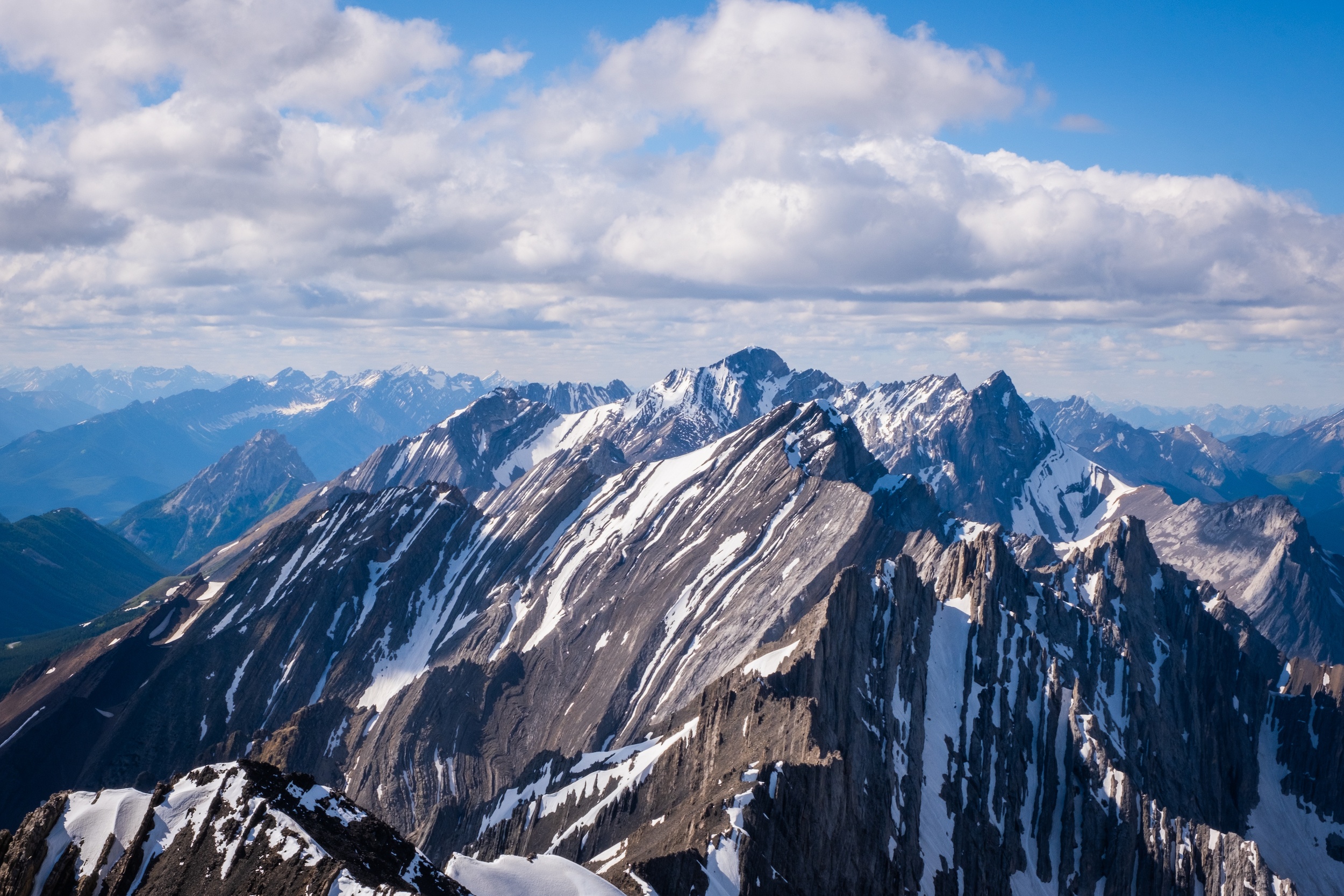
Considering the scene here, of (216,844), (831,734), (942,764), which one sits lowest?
(942,764)

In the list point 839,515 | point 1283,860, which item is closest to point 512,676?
point 839,515

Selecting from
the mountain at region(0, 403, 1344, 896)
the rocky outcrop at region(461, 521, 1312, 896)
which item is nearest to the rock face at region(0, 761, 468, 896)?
the mountain at region(0, 403, 1344, 896)

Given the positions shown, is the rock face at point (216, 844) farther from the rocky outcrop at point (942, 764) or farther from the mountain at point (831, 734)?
the rocky outcrop at point (942, 764)

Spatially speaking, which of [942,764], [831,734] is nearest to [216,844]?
[831,734]

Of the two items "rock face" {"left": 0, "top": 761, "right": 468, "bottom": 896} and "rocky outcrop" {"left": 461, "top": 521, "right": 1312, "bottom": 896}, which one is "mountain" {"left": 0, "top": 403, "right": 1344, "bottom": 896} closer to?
"rocky outcrop" {"left": 461, "top": 521, "right": 1312, "bottom": 896}

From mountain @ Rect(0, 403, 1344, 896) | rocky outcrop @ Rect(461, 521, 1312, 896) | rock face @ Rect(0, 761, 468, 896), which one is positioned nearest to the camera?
rock face @ Rect(0, 761, 468, 896)

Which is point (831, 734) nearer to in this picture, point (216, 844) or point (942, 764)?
point (942, 764)

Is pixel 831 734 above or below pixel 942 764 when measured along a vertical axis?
above
